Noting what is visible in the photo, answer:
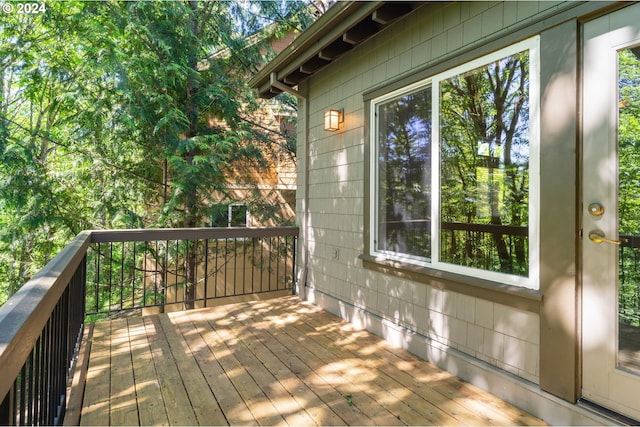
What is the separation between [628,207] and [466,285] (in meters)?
1.04

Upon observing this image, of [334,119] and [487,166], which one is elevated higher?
[334,119]

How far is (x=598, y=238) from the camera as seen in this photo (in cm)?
179

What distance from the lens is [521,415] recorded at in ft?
6.63

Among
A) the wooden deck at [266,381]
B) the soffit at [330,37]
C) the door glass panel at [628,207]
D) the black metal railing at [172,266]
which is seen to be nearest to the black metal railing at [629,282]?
the door glass panel at [628,207]

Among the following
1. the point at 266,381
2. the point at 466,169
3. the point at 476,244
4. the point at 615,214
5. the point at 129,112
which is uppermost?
the point at 129,112

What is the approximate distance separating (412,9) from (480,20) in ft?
2.33

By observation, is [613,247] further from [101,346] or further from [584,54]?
[101,346]

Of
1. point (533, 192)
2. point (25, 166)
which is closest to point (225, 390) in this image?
point (533, 192)

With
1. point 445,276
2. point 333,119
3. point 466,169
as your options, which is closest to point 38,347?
point 445,276

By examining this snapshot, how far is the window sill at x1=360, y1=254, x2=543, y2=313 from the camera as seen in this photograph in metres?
2.08

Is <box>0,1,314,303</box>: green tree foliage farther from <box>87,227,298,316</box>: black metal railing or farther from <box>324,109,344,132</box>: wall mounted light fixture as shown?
<box>324,109,344,132</box>: wall mounted light fixture

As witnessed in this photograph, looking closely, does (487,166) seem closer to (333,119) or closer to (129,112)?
(333,119)

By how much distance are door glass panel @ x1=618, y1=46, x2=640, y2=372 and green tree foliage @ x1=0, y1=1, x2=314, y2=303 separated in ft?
17.7

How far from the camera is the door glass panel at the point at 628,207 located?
1737mm
